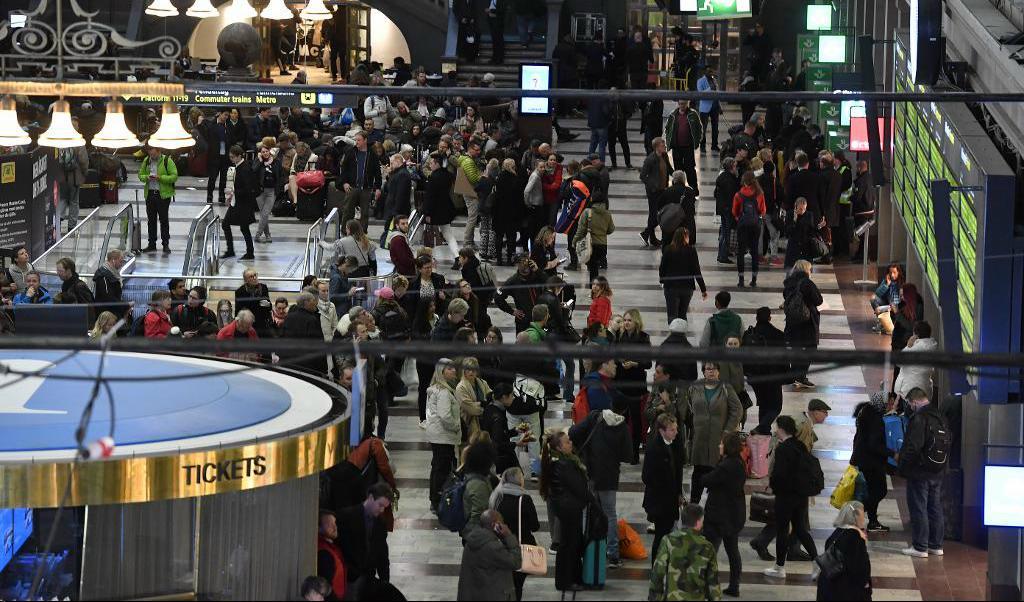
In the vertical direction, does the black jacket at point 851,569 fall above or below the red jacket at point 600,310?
below

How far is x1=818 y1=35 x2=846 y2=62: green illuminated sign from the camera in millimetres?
31172

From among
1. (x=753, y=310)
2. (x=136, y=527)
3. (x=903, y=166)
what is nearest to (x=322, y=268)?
(x=753, y=310)

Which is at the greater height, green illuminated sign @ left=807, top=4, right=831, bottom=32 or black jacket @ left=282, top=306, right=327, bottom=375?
green illuminated sign @ left=807, top=4, right=831, bottom=32

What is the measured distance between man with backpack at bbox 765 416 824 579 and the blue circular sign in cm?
→ 373

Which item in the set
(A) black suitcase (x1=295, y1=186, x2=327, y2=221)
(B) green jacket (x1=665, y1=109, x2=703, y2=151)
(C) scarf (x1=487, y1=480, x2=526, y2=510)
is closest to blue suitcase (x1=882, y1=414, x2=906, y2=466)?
(C) scarf (x1=487, y1=480, x2=526, y2=510)

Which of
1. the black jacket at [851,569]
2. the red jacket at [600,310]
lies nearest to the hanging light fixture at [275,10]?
the red jacket at [600,310]

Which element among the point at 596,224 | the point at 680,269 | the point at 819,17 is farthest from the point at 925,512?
the point at 819,17

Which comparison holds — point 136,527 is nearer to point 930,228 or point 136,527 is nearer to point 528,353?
point 528,353

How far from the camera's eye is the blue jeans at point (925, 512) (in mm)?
15461

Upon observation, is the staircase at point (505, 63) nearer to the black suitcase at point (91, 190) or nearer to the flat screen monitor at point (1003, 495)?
the black suitcase at point (91, 190)

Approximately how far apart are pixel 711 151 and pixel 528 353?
24412mm

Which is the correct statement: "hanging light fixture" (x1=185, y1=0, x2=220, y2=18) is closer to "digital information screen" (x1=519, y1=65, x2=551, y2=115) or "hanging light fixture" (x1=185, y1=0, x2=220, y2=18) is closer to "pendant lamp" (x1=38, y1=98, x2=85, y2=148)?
"pendant lamp" (x1=38, y1=98, x2=85, y2=148)

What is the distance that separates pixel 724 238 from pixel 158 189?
757cm

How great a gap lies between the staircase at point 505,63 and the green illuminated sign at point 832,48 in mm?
7096
